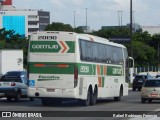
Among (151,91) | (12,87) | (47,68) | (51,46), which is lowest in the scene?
(151,91)

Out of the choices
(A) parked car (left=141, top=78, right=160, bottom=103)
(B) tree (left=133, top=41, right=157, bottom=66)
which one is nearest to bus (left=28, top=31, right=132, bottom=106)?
(A) parked car (left=141, top=78, right=160, bottom=103)

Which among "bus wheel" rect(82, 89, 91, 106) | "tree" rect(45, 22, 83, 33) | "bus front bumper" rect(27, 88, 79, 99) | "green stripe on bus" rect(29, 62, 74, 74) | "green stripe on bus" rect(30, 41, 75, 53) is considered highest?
"tree" rect(45, 22, 83, 33)

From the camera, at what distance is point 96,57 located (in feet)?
108

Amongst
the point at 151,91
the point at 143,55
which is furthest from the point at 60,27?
the point at 151,91

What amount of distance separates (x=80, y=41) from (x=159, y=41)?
10729 cm

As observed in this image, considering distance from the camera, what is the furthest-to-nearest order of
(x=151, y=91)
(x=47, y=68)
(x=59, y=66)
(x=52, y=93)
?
1. (x=151, y=91)
2. (x=47, y=68)
3. (x=59, y=66)
4. (x=52, y=93)

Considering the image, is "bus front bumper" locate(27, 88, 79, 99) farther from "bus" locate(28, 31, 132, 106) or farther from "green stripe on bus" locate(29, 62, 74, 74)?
"green stripe on bus" locate(29, 62, 74, 74)

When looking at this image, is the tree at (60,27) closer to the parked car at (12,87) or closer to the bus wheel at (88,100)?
the parked car at (12,87)

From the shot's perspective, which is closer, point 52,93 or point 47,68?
point 52,93

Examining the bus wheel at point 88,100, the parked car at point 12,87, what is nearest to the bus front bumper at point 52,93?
the bus wheel at point 88,100

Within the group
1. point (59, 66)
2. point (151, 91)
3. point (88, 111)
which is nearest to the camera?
point (88, 111)

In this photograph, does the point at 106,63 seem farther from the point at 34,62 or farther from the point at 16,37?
the point at 16,37

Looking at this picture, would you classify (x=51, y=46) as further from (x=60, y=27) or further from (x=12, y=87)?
(x=60, y=27)

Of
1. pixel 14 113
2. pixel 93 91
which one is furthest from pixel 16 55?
pixel 14 113
